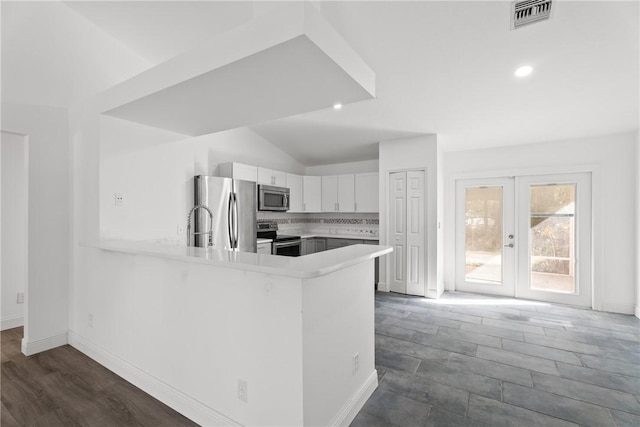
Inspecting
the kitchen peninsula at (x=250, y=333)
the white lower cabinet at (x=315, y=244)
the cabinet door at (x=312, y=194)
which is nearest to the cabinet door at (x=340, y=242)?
the white lower cabinet at (x=315, y=244)

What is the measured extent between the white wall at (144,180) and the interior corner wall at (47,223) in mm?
803

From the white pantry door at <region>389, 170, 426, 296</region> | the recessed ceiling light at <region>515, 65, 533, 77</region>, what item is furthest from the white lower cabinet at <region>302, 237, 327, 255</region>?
the recessed ceiling light at <region>515, 65, 533, 77</region>

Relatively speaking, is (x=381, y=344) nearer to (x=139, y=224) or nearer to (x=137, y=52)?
(x=139, y=224)

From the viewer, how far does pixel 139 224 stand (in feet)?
9.71

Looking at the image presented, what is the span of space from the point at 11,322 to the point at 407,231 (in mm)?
5252

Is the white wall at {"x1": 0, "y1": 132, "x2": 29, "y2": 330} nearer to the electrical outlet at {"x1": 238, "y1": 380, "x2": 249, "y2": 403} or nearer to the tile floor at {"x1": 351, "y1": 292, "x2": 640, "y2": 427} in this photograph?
the electrical outlet at {"x1": 238, "y1": 380, "x2": 249, "y2": 403}

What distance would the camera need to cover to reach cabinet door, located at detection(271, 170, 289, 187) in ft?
17.5

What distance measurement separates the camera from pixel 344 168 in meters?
6.23

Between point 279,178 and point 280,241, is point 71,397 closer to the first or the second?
point 280,241

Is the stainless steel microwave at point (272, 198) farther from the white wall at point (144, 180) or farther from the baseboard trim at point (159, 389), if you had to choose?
the baseboard trim at point (159, 389)

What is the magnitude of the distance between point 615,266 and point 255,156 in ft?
18.2

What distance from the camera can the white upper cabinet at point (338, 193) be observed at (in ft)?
18.8

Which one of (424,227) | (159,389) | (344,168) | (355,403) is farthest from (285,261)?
(344,168)

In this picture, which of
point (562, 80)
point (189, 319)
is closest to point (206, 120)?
point (189, 319)
